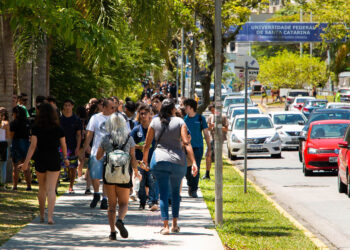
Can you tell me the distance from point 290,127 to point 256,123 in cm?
302

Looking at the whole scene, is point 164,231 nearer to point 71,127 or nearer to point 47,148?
point 47,148

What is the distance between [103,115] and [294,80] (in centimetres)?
6507

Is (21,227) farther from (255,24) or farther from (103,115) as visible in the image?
(255,24)

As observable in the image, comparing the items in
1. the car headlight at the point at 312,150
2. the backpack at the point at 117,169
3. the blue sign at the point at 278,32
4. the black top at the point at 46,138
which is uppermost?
the blue sign at the point at 278,32

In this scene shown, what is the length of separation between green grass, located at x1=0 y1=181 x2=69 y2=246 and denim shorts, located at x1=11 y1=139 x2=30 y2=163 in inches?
24.9

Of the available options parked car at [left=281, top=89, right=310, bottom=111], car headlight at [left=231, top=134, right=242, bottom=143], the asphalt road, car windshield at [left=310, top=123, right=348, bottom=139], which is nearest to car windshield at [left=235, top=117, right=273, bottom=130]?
car headlight at [left=231, top=134, right=242, bottom=143]

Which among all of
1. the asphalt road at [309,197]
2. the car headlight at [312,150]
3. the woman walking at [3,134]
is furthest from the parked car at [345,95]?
the woman walking at [3,134]

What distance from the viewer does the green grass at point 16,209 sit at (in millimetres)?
10766

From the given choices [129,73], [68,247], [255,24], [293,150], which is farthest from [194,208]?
[255,24]

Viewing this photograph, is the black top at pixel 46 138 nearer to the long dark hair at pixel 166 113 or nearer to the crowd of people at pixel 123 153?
the crowd of people at pixel 123 153

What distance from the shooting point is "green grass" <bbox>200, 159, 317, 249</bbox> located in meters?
10.1

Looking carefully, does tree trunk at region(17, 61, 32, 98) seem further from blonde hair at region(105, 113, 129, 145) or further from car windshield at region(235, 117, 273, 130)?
blonde hair at region(105, 113, 129, 145)

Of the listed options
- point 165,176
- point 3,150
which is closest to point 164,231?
point 165,176

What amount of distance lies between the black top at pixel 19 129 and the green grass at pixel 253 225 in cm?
382
